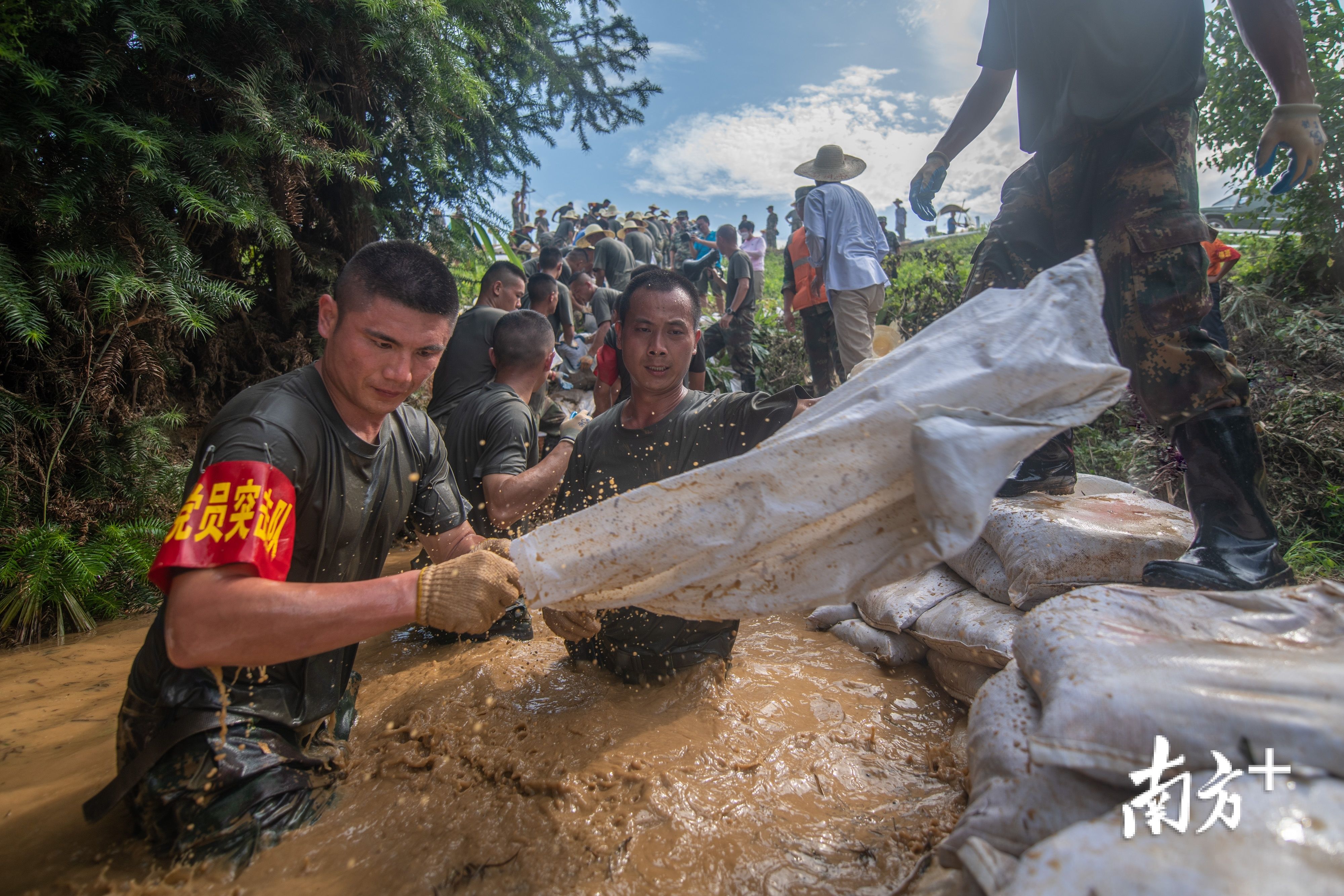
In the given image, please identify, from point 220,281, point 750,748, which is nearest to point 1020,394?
point 750,748

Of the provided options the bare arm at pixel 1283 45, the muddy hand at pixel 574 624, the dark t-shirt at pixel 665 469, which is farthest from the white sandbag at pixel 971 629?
the bare arm at pixel 1283 45

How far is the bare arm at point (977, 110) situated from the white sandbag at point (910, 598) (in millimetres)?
1663

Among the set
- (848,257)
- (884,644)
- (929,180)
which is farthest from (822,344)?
(884,644)

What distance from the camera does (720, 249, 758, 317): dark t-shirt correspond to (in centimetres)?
711

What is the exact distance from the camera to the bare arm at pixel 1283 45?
1.78m

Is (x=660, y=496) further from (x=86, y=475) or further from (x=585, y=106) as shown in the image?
(x=585, y=106)

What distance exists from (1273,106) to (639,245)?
7.52m

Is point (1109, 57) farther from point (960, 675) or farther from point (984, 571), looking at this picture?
point (960, 675)

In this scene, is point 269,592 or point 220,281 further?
point 220,281

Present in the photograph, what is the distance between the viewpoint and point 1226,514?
1.72 m

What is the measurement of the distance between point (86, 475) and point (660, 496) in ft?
11.1

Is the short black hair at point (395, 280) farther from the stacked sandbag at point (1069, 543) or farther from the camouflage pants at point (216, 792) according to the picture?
the stacked sandbag at point (1069, 543)

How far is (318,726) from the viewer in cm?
192

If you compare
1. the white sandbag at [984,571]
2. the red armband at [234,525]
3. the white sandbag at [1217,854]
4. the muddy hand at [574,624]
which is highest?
the red armband at [234,525]
